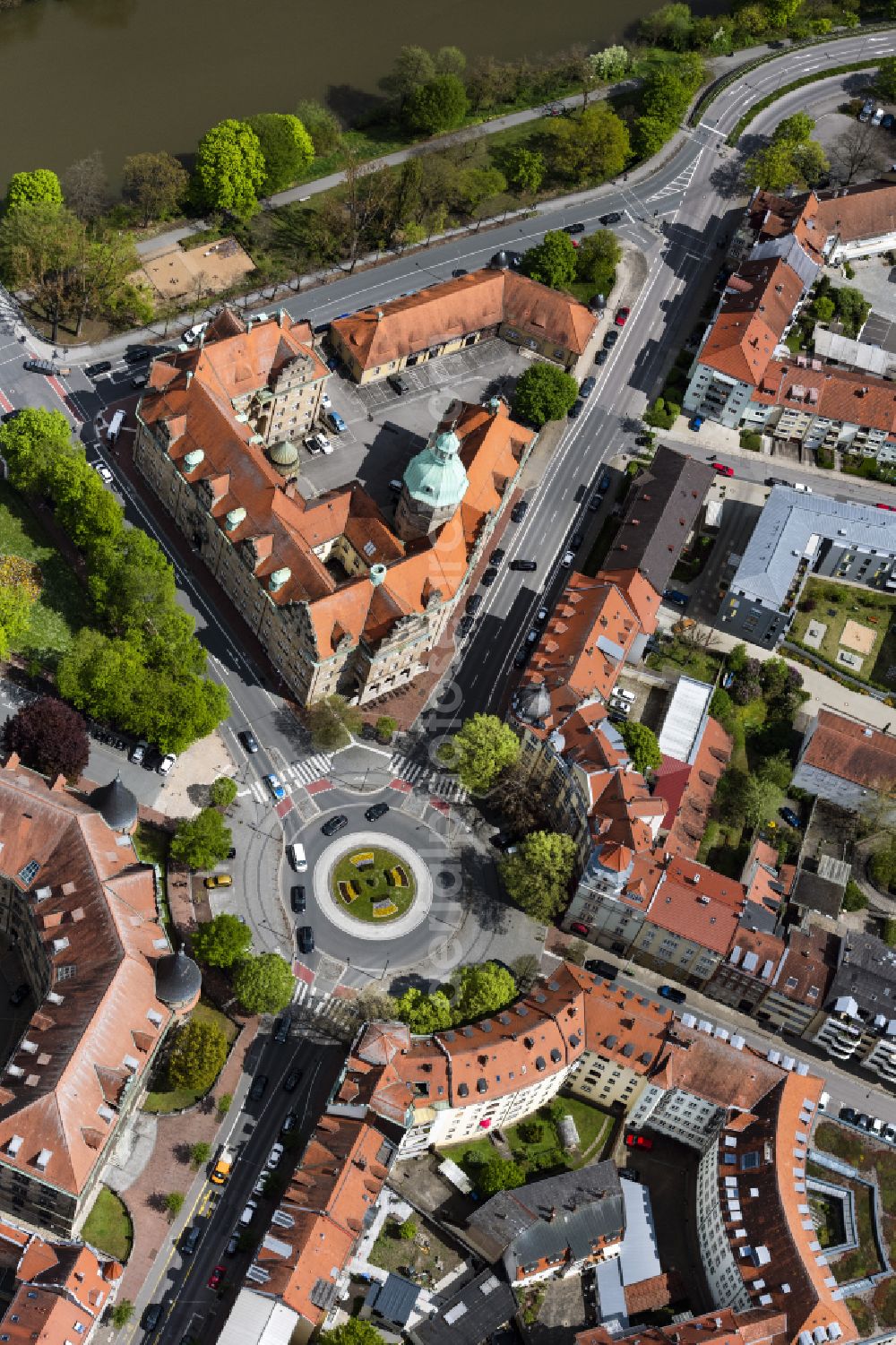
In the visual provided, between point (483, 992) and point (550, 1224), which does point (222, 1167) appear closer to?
point (483, 992)

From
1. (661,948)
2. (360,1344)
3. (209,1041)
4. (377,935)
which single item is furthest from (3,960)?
(661,948)

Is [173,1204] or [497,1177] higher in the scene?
[497,1177]

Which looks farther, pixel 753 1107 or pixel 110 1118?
pixel 753 1107

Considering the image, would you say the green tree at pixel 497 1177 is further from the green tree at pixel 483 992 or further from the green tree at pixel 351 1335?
the green tree at pixel 351 1335

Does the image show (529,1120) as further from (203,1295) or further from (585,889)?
(203,1295)

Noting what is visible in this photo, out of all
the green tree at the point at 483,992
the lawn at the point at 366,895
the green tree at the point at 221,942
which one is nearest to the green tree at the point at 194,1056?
the green tree at the point at 221,942

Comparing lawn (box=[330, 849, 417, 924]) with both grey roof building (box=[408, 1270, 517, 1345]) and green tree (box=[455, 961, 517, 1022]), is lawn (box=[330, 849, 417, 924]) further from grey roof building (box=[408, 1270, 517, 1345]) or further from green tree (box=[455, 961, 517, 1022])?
grey roof building (box=[408, 1270, 517, 1345])

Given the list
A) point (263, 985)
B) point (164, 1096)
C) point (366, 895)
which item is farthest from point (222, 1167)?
point (366, 895)
